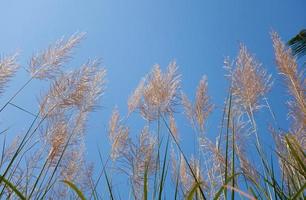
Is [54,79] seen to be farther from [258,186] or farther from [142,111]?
[258,186]

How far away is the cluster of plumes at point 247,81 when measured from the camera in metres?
2.96

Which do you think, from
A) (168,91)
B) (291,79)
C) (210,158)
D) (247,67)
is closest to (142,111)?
(168,91)

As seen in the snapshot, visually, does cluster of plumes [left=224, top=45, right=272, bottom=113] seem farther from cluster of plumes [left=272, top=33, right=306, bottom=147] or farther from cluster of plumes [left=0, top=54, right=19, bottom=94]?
cluster of plumes [left=0, top=54, right=19, bottom=94]

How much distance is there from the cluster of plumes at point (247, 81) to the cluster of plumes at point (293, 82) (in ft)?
0.54

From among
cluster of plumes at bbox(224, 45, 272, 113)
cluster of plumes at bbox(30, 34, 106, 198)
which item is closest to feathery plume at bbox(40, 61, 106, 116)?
cluster of plumes at bbox(30, 34, 106, 198)

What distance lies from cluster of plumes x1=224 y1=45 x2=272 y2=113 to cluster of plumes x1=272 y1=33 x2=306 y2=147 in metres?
0.16

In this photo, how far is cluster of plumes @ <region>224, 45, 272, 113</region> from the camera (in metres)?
2.96

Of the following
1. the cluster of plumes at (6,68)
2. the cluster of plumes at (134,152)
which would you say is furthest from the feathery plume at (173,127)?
the cluster of plumes at (6,68)

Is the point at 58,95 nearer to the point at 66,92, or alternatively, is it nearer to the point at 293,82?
the point at 66,92

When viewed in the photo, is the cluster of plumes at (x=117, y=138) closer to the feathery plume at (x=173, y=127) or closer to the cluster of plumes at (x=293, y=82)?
the feathery plume at (x=173, y=127)

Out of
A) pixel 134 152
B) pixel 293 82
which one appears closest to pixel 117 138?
pixel 134 152

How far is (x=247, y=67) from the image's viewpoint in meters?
2.97

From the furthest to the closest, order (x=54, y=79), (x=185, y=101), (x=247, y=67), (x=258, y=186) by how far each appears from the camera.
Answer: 1. (x=185, y=101)
2. (x=247, y=67)
3. (x=54, y=79)
4. (x=258, y=186)

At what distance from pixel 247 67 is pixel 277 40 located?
0.59 m
